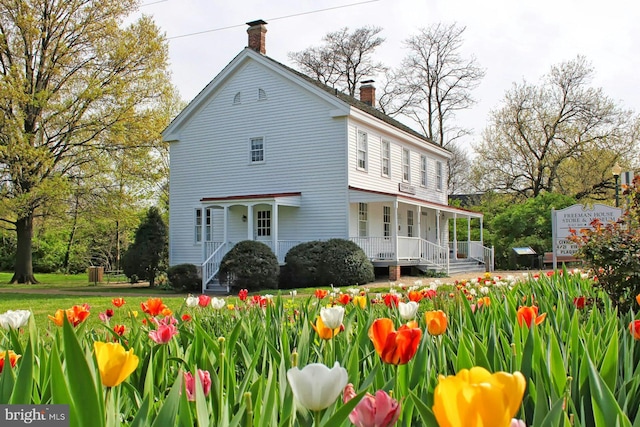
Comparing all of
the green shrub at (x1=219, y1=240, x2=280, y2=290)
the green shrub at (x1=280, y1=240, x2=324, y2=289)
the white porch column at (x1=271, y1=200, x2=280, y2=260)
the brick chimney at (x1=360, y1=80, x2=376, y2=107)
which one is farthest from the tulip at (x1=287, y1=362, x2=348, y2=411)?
the brick chimney at (x1=360, y1=80, x2=376, y2=107)

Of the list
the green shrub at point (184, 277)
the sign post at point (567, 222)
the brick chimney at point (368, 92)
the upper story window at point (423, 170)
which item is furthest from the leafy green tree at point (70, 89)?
the sign post at point (567, 222)

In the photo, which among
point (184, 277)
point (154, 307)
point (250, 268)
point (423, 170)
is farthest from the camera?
point (423, 170)

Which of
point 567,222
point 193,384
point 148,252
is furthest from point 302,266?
point 193,384

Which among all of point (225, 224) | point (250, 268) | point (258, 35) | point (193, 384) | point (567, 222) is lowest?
point (250, 268)

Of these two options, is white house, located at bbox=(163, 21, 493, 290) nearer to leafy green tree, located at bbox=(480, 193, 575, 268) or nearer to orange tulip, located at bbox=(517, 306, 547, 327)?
leafy green tree, located at bbox=(480, 193, 575, 268)

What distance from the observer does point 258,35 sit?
25375mm

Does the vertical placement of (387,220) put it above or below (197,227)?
above

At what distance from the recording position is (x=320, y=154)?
23.1m

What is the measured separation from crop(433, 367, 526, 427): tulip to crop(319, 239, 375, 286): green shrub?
61.9 ft

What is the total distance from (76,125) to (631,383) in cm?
2562

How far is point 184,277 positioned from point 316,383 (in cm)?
2093

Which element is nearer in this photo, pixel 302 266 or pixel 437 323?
pixel 437 323

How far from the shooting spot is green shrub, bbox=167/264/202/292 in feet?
70.2

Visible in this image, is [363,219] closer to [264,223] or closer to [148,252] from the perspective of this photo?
[264,223]
